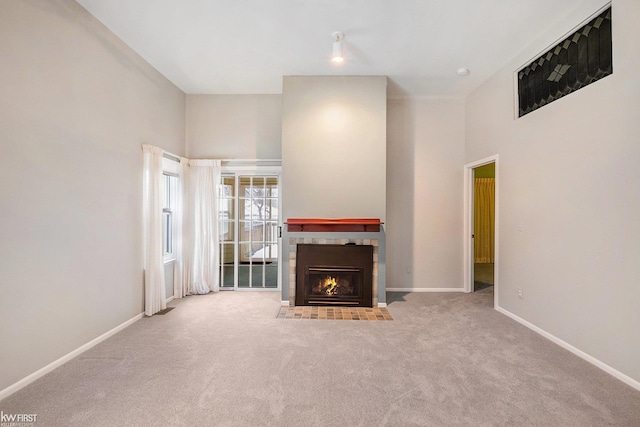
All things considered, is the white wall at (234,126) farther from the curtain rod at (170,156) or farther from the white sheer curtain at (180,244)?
the white sheer curtain at (180,244)

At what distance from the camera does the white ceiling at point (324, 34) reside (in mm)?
2537

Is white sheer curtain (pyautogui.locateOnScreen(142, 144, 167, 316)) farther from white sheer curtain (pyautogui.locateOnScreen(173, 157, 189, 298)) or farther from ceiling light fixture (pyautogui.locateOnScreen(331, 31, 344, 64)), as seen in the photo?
ceiling light fixture (pyautogui.locateOnScreen(331, 31, 344, 64))

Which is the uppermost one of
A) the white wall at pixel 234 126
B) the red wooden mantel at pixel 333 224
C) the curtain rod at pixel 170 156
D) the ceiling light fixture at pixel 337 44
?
the ceiling light fixture at pixel 337 44

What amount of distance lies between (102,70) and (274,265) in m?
3.35

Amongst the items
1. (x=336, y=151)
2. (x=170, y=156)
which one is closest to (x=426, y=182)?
(x=336, y=151)

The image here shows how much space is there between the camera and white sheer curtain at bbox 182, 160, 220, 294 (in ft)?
14.1

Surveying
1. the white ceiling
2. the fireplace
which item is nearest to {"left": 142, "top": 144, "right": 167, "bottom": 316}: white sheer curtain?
the white ceiling

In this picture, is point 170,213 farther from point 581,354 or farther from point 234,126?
point 581,354

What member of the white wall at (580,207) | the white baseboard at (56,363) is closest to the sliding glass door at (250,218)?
the white baseboard at (56,363)

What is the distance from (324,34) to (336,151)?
134 centimetres

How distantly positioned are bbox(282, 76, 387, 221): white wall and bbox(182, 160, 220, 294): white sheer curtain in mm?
1309

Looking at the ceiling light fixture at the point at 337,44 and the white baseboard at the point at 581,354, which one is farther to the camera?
the ceiling light fixture at the point at 337,44

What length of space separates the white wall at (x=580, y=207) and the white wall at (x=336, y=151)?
158cm

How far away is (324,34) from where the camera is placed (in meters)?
2.92
